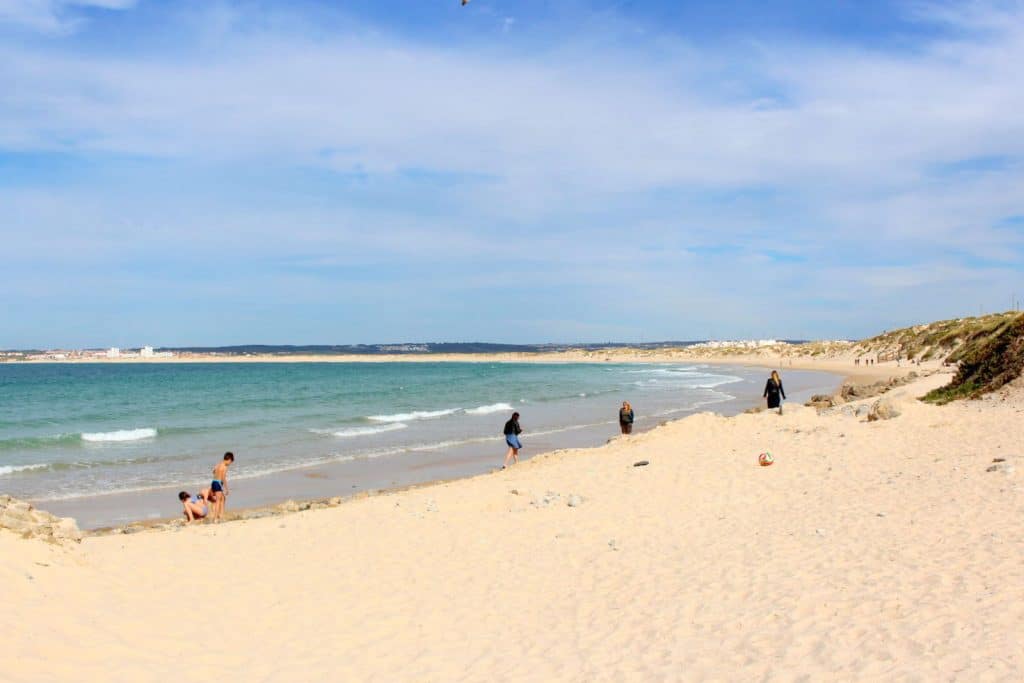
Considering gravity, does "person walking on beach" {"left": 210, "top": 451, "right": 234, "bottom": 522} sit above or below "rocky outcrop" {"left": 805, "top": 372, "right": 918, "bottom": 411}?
below

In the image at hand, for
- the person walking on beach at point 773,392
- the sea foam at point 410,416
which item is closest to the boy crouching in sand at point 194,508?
the person walking on beach at point 773,392

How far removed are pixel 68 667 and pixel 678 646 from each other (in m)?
4.80

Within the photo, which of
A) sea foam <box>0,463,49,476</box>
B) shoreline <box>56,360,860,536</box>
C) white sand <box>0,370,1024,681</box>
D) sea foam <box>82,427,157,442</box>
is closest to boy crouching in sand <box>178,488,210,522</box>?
shoreline <box>56,360,860,536</box>

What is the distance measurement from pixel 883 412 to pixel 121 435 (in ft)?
80.9

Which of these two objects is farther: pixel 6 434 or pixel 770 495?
pixel 6 434

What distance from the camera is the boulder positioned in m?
16.4

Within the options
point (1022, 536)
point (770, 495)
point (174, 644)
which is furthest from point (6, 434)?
point (1022, 536)

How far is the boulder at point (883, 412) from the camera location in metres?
16.4

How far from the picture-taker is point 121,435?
26609 millimetres

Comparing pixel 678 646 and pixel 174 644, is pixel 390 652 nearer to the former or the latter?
pixel 174 644

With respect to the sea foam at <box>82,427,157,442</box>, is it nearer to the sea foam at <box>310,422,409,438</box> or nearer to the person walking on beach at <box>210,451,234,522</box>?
the sea foam at <box>310,422,409,438</box>

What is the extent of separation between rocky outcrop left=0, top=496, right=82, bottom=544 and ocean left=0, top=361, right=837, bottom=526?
4533 millimetres

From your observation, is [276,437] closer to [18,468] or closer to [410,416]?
[18,468]

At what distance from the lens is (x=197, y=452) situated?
22.4 metres
